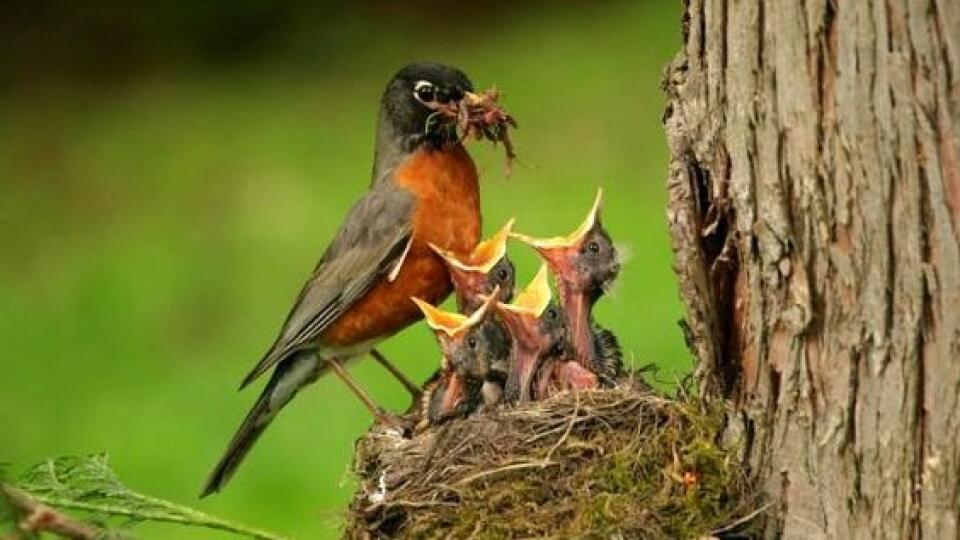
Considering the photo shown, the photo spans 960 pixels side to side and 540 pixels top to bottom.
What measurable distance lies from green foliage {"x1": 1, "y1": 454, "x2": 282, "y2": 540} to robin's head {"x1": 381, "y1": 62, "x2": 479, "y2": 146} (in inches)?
99.1

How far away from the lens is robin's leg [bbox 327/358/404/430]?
600 centimetres

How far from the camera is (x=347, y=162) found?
1470 centimetres

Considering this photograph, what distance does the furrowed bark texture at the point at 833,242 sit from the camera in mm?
3836

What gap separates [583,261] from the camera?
19.3ft

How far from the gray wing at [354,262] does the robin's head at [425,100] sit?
0.71 ft

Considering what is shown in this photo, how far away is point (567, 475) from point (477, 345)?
0.96 meters

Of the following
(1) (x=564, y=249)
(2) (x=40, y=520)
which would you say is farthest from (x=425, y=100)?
(2) (x=40, y=520)

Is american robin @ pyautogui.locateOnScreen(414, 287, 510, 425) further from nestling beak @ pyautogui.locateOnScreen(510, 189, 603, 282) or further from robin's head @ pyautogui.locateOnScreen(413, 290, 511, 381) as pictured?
nestling beak @ pyautogui.locateOnScreen(510, 189, 603, 282)

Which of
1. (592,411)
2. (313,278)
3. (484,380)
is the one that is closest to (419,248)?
(313,278)

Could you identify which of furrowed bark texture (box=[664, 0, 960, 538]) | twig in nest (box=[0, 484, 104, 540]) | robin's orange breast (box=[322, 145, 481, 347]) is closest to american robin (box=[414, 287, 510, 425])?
robin's orange breast (box=[322, 145, 481, 347])

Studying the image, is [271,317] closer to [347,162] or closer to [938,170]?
[347,162]

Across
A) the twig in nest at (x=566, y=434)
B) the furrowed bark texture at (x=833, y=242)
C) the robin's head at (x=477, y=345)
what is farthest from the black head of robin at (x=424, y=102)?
the furrowed bark texture at (x=833, y=242)

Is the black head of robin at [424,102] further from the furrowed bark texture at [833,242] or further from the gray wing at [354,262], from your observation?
the furrowed bark texture at [833,242]

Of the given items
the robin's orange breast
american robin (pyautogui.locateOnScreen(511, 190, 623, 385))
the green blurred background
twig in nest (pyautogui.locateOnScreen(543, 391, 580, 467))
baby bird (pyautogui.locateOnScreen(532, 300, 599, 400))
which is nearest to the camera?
twig in nest (pyautogui.locateOnScreen(543, 391, 580, 467))
